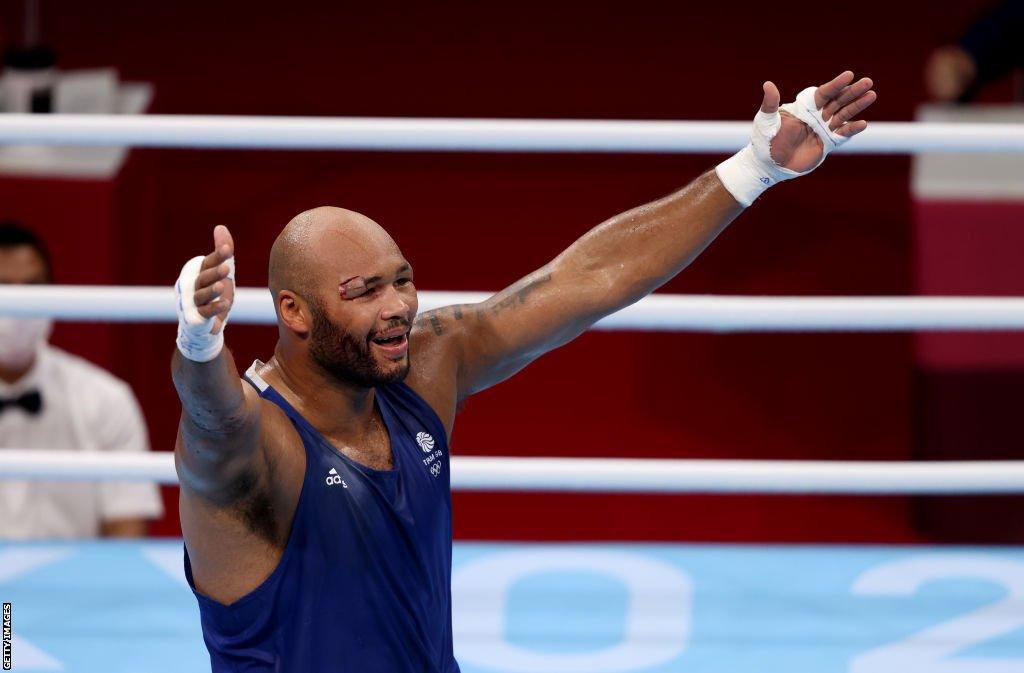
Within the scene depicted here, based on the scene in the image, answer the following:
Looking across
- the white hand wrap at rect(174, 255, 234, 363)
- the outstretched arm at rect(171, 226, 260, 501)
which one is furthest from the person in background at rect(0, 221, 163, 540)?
the white hand wrap at rect(174, 255, 234, 363)

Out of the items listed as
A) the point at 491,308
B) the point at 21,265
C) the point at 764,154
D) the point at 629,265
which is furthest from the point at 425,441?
the point at 21,265

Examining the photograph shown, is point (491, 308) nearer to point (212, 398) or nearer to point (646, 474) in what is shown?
point (646, 474)

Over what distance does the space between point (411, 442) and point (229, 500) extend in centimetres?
36

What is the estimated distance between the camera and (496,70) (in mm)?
5996

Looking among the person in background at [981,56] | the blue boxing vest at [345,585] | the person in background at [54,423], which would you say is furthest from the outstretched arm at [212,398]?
the person in background at [981,56]

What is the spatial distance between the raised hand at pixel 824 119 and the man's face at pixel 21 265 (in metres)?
2.27

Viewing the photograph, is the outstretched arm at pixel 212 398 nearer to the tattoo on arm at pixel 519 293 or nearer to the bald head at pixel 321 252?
the bald head at pixel 321 252

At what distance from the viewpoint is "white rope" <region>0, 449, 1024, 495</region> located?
2832 mm

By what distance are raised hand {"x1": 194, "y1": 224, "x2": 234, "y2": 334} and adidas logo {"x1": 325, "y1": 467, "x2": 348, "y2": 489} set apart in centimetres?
36

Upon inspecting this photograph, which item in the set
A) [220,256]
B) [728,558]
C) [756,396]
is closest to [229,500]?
[220,256]

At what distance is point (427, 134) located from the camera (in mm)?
2812

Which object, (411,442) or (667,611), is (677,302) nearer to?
(667,611)

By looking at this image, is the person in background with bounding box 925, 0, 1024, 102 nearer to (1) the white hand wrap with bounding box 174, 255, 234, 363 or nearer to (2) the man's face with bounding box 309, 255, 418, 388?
(2) the man's face with bounding box 309, 255, 418, 388

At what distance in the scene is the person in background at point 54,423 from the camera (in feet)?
13.1
